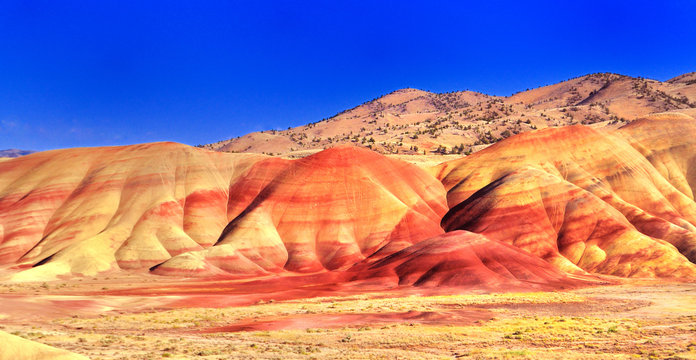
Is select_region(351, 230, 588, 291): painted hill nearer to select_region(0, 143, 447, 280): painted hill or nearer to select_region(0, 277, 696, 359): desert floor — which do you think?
select_region(0, 277, 696, 359): desert floor

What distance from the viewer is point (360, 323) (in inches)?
1676

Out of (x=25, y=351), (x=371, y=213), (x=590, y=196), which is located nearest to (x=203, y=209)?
(x=371, y=213)

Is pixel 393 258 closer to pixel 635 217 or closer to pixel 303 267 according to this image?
pixel 303 267

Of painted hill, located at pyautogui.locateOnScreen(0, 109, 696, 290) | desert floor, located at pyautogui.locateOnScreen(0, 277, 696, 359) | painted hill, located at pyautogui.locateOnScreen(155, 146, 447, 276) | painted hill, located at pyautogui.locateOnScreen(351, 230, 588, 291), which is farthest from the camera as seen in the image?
painted hill, located at pyautogui.locateOnScreen(155, 146, 447, 276)

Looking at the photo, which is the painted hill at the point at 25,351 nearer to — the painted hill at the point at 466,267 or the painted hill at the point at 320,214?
the painted hill at the point at 466,267

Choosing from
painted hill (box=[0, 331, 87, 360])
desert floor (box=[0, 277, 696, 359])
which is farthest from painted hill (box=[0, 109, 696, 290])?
painted hill (box=[0, 331, 87, 360])

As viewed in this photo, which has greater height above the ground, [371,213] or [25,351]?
[371,213]

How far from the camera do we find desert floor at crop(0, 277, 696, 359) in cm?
3175

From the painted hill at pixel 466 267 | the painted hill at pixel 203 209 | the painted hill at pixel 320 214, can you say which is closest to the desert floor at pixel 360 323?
the painted hill at pixel 466 267

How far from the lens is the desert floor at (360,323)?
3175 cm

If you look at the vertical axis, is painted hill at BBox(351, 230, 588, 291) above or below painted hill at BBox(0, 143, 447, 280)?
below

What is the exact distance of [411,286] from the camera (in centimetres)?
6638

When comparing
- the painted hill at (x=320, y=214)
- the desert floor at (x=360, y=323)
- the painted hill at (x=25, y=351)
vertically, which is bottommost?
the desert floor at (x=360, y=323)

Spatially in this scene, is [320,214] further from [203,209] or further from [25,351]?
[25,351]
